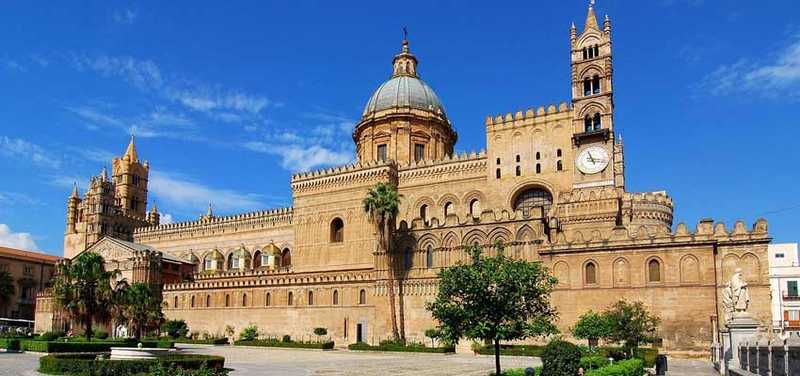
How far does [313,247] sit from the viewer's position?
65.1 metres

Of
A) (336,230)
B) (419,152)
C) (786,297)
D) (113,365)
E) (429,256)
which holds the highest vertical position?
(419,152)

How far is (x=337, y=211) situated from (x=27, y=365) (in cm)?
3606

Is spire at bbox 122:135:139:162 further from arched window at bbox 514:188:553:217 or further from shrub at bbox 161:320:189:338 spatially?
arched window at bbox 514:188:553:217

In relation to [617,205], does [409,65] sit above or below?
above

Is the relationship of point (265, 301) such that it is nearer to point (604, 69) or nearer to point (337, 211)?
point (337, 211)

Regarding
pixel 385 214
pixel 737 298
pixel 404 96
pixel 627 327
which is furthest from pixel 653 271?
pixel 404 96

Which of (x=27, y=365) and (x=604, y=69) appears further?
(x=604, y=69)

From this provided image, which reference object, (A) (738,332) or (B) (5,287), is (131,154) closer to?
(B) (5,287)

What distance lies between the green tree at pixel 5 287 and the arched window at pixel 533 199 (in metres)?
60.1

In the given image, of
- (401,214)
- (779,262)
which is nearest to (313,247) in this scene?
(401,214)

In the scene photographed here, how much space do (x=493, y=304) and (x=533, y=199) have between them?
32.1 meters

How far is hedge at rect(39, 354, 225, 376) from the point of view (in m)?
23.6

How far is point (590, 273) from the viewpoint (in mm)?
47031

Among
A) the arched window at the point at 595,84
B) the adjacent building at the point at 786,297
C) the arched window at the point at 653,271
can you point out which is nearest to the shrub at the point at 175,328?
the arched window at the point at 653,271
